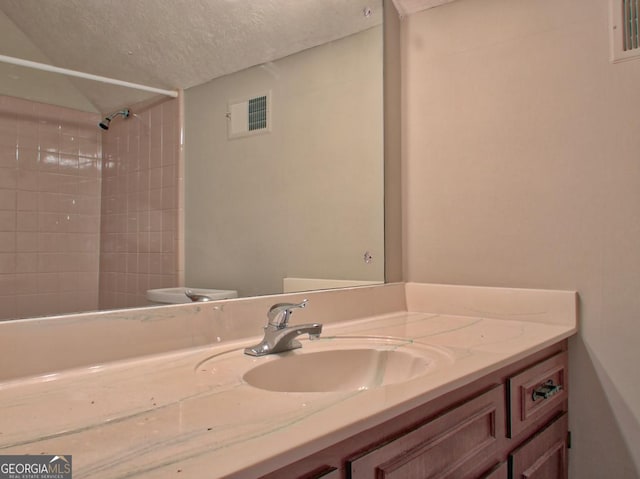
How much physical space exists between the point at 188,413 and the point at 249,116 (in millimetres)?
932

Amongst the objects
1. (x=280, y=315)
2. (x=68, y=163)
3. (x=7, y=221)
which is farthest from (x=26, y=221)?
(x=280, y=315)

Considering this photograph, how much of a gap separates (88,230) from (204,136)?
1.29 feet

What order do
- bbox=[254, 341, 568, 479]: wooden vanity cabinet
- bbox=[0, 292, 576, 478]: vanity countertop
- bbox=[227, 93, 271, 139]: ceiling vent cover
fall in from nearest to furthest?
1. bbox=[0, 292, 576, 478]: vanity countertop
2. bbox=[254, 341, 568, 479]: wooden vanity cabinet
3. bbox=[227, 93, 271, 139]: ceiling vent cover

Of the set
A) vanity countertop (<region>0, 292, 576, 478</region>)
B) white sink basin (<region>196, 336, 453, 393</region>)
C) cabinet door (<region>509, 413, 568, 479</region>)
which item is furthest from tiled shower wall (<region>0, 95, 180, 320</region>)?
cabinet door (<region>509, 413, 568, 479</region>)

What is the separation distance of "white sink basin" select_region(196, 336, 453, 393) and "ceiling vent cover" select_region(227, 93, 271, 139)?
61 centimetres

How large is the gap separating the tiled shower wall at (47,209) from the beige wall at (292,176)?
24 centimetres

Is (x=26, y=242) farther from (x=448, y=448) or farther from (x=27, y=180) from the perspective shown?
(x=448, y=448)

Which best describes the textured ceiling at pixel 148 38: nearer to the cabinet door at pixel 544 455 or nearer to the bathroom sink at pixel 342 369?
the bathroom sink at pixel 342 369

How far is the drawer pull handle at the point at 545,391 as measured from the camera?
1233mm

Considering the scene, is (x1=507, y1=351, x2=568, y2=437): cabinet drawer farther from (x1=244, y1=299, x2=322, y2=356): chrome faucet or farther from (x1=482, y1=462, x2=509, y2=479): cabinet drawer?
(x1=244, y1=299, x2=322, y2=356): chrome faucet

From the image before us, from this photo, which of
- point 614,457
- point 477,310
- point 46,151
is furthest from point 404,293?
point 46,151

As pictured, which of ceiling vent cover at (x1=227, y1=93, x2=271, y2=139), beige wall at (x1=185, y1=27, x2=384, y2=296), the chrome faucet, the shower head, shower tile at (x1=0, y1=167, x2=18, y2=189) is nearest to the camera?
shower tile at (x1=0, y1=167, x2=18, y2=189)

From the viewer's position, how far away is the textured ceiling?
36.6 inches

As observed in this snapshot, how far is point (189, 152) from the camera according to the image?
1188 mm
